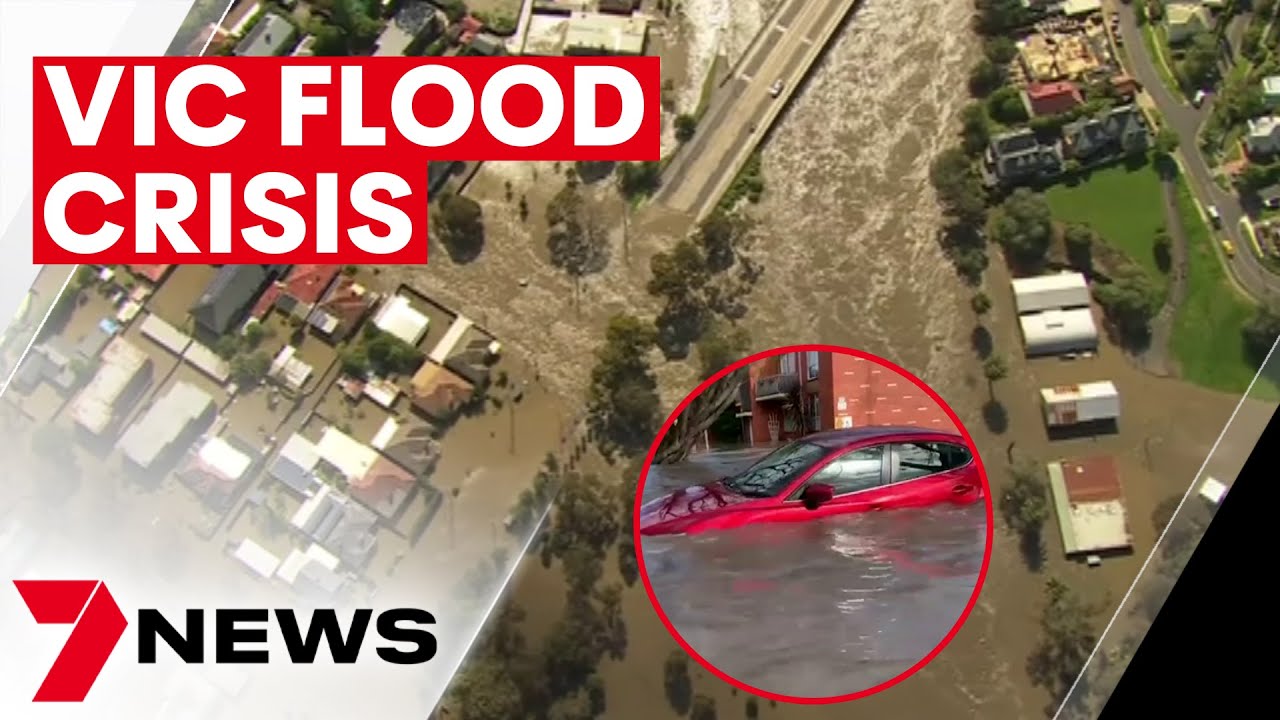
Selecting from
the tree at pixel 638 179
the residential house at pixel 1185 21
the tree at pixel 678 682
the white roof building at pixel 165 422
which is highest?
the residential house at pixel 1185 21

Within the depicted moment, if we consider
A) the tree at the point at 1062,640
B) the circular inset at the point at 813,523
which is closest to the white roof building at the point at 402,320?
the circular inset at the point at 813,523

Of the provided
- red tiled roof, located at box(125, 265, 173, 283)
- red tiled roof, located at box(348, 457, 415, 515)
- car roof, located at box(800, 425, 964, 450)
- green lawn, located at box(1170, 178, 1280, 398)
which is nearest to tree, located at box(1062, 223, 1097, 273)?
green lawn, located at box(1170, 178, 1280, 398)

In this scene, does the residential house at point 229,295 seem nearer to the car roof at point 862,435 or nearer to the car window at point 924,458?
the car roof at point 862,435

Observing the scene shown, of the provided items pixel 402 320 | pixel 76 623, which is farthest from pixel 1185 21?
pixel 76 623

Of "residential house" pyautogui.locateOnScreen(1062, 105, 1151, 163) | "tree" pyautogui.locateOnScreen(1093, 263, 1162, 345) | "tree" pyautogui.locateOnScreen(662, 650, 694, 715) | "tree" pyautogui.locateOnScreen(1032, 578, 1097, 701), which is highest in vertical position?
"residential house" pyautogui.locateOnScreen(1062, 105, 1151, 163)

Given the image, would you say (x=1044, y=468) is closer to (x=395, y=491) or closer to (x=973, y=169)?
(x=973, y=169)

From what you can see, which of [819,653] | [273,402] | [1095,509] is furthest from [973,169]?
[273,402]

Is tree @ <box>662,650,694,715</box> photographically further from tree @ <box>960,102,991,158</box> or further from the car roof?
tree @ <box>960,102,991,158</box>
